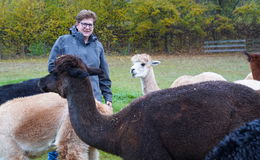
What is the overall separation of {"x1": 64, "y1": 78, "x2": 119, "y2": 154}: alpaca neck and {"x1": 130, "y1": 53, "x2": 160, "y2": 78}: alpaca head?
18.4ft

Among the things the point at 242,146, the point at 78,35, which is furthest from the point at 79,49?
the point at 242,146

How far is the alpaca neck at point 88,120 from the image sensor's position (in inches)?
131

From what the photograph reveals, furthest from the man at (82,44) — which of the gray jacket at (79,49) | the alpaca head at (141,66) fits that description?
the alpaca head at (141,66)

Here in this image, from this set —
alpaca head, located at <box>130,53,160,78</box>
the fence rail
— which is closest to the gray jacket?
alpaca head, located at <box>130,53,160,78</box>

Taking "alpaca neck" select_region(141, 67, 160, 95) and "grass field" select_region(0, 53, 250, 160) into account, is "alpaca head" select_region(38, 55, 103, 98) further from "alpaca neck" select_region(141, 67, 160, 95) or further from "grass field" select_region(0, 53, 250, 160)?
"alpaca neck" select_region(141, 67, 160, 95)

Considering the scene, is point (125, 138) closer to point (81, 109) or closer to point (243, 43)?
point (81, 109)

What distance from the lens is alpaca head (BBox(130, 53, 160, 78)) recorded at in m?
9.14

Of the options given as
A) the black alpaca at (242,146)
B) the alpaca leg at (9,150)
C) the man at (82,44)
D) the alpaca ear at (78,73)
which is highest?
the man at (82,44)

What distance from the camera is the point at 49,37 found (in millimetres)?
32375

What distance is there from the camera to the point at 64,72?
3.61 metres

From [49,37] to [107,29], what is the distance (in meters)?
5.83

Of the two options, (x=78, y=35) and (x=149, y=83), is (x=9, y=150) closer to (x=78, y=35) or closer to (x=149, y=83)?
(x=78, y=35)

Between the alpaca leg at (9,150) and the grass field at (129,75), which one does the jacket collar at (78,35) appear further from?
the grass field at (129,75)

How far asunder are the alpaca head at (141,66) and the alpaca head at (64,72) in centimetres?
545
